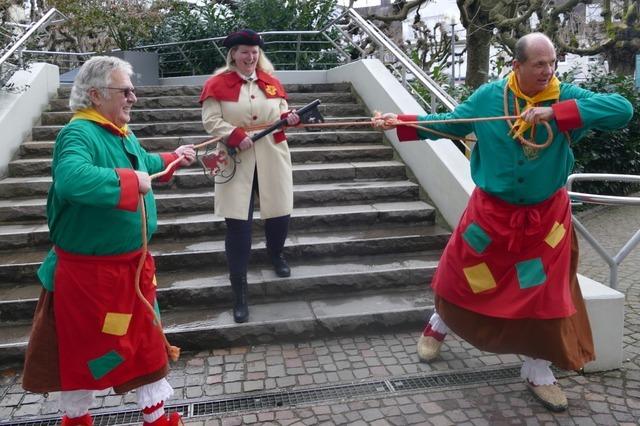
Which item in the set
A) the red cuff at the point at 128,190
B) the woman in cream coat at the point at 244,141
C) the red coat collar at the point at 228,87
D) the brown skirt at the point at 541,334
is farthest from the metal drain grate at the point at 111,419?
the red coat collar at the point at 228,87

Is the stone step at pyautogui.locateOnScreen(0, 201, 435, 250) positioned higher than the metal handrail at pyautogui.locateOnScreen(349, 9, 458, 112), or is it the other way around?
the metal handrail at pyautogui.locateOnScreen(349, 9, 458, 112)

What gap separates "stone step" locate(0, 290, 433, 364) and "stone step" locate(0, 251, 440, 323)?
0.08m

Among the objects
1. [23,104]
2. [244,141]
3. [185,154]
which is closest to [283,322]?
[244,141]

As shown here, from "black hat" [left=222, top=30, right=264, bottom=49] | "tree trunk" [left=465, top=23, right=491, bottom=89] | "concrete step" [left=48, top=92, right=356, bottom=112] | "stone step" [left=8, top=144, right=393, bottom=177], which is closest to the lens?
"black hat" [left=222, top=30, right=264, bottom=49]

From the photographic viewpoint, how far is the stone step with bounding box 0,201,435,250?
4.70 meters

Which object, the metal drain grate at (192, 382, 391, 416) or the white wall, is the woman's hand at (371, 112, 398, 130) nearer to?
the metal drain grate at (192, 382, 391, 416)

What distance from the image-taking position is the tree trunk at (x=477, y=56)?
32.7 feet

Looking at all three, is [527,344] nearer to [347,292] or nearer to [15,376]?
[347,292]

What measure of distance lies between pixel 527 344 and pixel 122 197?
2257mm

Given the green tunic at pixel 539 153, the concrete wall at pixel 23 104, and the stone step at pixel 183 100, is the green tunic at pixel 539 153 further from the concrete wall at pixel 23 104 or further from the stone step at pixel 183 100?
the concrete wall at pixel 23 104

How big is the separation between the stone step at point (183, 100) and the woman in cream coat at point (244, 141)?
3740 millimetres

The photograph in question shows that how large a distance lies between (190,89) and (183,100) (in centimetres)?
29

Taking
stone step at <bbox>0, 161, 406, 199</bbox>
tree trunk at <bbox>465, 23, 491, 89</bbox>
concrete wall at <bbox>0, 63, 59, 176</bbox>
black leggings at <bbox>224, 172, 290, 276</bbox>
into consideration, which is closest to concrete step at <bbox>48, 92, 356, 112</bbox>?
concrete wall at <bbox>0, 63, 59, 176</bbox>

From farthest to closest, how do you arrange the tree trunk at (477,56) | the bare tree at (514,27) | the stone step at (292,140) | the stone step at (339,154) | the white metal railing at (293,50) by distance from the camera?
the tree trunk at (477,56) < the bare tree at (514,27) < the white metal railing at (293,50) < the stone step at (339,154) < the stone step at (292,140)
